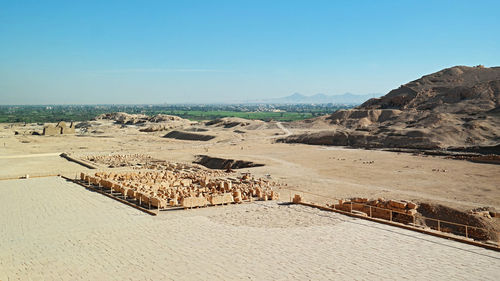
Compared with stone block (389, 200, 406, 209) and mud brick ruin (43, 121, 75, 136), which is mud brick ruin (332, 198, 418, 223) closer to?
stone block (389, 200, 406, 209)

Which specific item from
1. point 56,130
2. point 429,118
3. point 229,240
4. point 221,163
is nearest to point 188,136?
point 56,130

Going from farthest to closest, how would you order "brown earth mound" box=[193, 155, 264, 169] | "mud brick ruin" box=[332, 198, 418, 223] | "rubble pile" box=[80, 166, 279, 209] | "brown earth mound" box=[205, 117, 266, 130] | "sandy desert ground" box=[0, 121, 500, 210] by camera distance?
1. "brown earth mound" box=[205, 117, 266, 130]
2. "brown earth mound" box=[193, 155, 264, 169]
3. "sandy desert ground" box=[0, 121, 500, 210]
4. "rubble pile" box=[80, 166, 279, 209]
5. "mud brick ruin" box=[332, 198, 418, 223]

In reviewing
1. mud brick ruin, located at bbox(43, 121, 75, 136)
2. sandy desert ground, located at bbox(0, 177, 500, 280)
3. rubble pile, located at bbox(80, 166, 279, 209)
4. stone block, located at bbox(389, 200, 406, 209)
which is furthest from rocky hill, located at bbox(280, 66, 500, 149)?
mud brick ruin, located at bbox(43, 121, 75, 136)

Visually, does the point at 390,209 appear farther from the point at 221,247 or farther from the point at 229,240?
the point at 221,247

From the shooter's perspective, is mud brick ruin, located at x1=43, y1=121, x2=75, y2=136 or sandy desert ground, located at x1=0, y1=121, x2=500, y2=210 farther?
mud brick ruin, located at x1=43, y1=121, x2=75, y2=136

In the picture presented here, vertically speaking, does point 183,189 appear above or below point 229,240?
above

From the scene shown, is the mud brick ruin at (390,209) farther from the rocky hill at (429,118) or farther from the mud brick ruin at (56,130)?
the mud brick ruin at (56,130)

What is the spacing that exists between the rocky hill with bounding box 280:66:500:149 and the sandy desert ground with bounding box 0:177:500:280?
113 ft

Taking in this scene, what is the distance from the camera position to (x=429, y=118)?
56.8 metres

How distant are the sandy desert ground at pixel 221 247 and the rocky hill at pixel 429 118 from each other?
34.4 metres

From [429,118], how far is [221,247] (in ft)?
165

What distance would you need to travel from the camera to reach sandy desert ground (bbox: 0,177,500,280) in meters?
11.6

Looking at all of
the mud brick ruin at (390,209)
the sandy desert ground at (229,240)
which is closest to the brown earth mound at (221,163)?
the sandy desert ground at (229,240)

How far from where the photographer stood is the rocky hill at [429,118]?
160 feet
